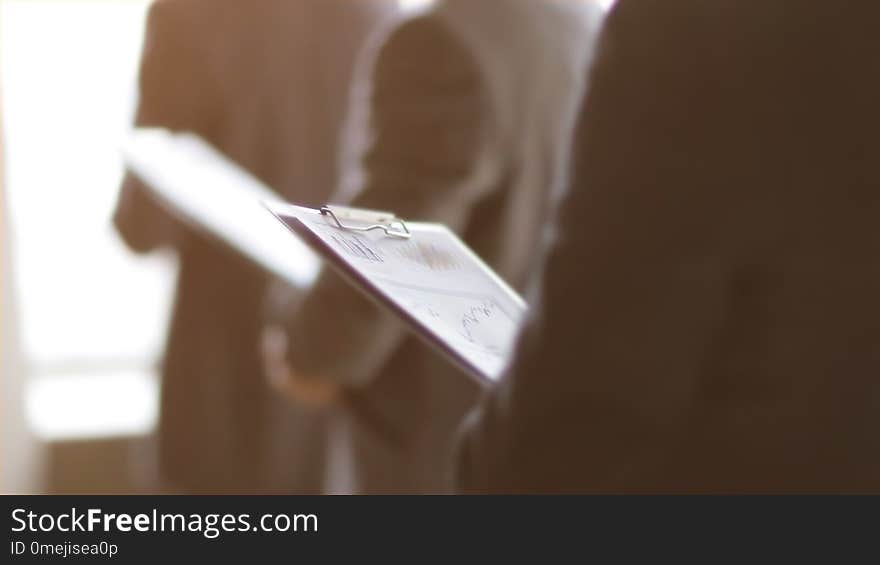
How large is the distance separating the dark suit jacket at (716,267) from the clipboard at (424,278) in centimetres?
4

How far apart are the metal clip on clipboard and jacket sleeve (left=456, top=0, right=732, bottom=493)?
0.08 metres

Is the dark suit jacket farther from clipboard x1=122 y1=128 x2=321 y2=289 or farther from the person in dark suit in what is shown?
the person in dark suit

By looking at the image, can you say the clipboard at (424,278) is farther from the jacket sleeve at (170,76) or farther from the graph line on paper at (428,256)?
the jacket sleeve at (170,76)

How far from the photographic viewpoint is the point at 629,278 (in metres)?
0.43

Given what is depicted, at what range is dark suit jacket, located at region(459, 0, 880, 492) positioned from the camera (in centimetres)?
41

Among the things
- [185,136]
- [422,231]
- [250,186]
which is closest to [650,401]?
[422,231]

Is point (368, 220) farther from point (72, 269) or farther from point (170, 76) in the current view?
point (72, 269)

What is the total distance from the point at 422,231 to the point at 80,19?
844 millimetres

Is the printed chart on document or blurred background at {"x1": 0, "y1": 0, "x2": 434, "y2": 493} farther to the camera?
blurred background at {"x1": 0, "y1": 0, "x2": 434, "y2": 493}

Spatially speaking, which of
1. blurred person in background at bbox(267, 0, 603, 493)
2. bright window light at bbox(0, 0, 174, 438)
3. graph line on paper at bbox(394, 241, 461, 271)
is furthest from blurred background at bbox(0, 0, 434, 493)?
graph line on paper at bbox(394, 241, 461, 271)

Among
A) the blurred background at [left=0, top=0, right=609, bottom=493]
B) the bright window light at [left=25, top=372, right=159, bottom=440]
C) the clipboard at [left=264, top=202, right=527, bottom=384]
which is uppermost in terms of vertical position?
the clipboard at [left=264, top=202, right=527, bottom=384]

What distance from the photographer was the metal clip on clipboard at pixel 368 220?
0.43 m

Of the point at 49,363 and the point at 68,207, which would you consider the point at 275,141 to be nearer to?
the point at 68,207

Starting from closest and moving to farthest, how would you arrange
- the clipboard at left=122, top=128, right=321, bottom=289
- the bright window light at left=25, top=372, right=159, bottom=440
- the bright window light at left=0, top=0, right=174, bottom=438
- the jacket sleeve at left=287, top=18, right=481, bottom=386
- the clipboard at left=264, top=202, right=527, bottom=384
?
the clipboard at left=264, top=202, right=527, bottom=384 < the jacket sleeve at left=287, top=18, right=481, bottom=386 < the clipboard at left=122, top=128, right=321, bottom=289 < the bright window light at left=0, top=0, right=174, bottom=438 < the bright window light at left=25, top=372, right=159, bottom=440
